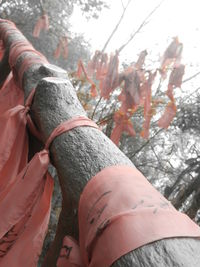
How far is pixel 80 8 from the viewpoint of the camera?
281 inches

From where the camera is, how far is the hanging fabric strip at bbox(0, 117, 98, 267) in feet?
2.62

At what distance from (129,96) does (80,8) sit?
6315mm

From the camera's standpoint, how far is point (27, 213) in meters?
0.84

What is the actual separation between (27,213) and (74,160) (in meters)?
0.24

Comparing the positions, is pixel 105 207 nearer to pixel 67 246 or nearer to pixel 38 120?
pixel 67 246

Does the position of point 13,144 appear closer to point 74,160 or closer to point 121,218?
point 74,160

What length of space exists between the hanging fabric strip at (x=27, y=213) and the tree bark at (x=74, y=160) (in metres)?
0.04

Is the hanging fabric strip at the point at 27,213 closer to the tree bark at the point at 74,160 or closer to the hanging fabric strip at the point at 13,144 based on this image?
the tree bark at the point at 74,160

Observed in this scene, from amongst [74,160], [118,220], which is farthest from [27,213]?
[118,220]

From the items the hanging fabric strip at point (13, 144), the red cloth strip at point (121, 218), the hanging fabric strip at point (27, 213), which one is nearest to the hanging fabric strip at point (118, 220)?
the red cloth strip at point (121, 218)

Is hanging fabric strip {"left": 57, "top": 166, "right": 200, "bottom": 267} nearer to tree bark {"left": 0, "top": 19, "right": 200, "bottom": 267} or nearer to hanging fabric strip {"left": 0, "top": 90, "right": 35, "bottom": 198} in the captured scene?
tree bark {"left": 0, "top": 19, "right": 200, "bottom": 267}

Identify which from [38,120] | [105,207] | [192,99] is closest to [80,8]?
[192,99]

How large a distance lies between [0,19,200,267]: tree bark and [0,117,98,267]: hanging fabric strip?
0.13 ft

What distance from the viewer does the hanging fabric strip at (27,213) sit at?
2.62ft
